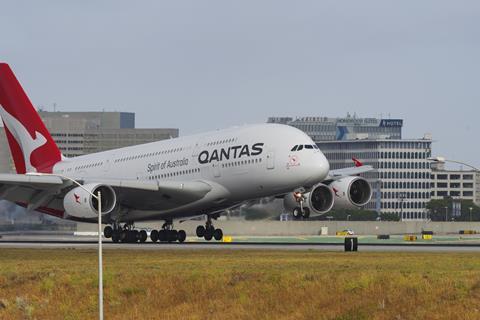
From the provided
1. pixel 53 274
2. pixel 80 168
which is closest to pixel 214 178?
pixel 80 168

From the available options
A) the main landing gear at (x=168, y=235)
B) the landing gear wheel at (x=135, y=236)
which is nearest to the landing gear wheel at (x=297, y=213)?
the main landing gear at (x=168, y=235)

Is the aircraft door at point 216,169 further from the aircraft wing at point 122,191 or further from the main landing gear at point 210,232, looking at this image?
the main landing gear at point 210,232

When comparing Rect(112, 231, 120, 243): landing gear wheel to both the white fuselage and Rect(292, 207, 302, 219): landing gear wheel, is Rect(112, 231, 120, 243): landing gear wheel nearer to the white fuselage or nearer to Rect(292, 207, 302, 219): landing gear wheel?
the white fuselage

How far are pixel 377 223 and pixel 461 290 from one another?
110689mm

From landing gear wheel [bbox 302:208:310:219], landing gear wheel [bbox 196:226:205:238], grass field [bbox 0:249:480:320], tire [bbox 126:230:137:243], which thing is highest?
landing gear wheel [bbox 302:208:310:219]

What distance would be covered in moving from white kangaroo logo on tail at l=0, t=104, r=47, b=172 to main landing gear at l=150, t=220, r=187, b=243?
12.6 m

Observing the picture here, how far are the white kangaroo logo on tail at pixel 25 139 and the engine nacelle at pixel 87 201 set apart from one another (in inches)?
617

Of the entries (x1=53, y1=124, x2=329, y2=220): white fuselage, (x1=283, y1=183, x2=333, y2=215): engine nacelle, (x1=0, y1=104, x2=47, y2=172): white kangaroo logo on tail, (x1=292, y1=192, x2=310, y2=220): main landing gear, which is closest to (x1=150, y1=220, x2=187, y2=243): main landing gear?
(x1=53, y1=124, x2=329, y2=220): white fuselage

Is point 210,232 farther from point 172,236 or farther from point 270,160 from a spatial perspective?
point 270,160

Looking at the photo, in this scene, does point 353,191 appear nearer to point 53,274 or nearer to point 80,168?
point 80,168

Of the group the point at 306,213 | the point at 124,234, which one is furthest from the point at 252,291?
the point at 124,234

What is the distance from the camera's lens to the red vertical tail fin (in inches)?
3595

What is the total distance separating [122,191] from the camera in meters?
80.1

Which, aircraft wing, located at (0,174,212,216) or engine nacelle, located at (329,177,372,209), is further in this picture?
engine nacelle, located at (329,177,372,209)
